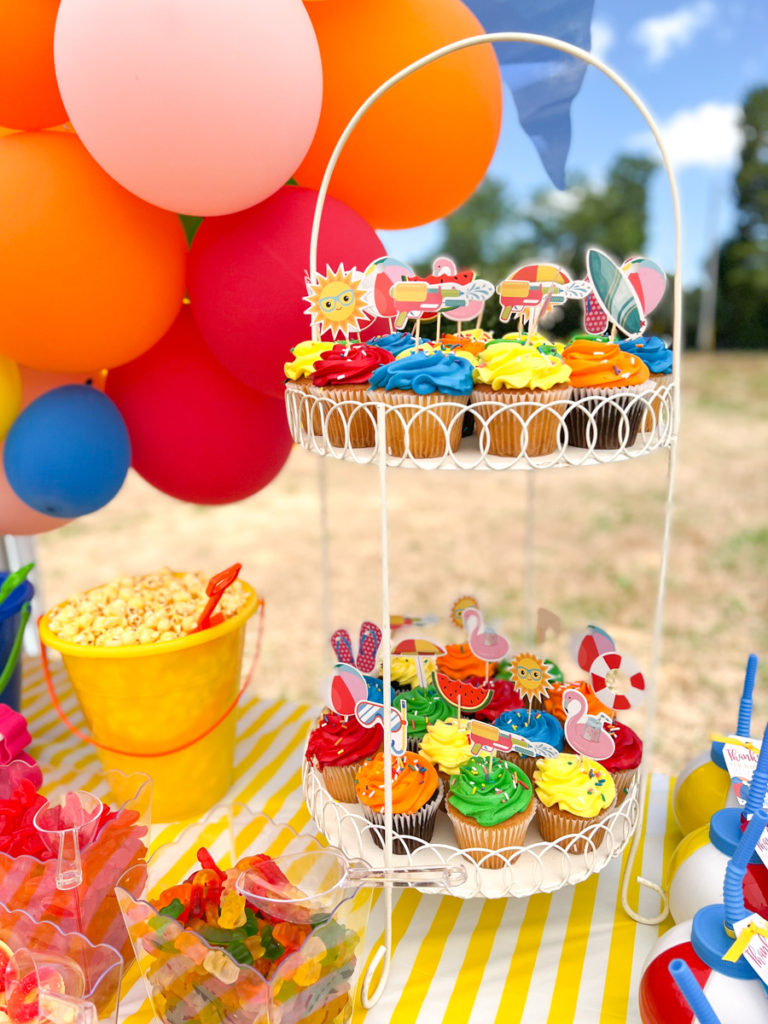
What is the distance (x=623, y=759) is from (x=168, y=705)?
828mm

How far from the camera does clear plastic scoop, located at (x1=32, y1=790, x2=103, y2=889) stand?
1078 mm

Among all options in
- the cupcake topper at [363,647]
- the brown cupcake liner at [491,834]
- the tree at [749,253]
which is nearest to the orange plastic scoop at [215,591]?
the cupcake topper at [363,647]

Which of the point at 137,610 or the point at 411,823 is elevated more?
the point at 137,610

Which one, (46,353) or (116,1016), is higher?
(46,353)

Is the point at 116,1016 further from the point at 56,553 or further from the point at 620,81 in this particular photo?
the point at 56,553

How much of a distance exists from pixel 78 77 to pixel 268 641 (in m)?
3.16

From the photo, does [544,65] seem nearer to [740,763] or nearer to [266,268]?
[266,268]

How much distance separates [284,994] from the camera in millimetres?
940

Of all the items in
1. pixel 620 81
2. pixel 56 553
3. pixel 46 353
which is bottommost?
pixel 56 553

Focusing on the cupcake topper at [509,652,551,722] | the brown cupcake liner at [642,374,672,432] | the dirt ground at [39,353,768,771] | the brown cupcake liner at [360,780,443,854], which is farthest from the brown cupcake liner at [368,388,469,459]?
the dirt ground at [39,353,768,771]

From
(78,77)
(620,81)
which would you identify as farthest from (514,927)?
(78,77)

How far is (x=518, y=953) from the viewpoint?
3.98 feet

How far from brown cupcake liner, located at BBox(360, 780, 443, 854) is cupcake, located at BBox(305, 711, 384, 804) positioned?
75 millimetres

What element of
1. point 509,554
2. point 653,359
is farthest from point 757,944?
point 509,554
